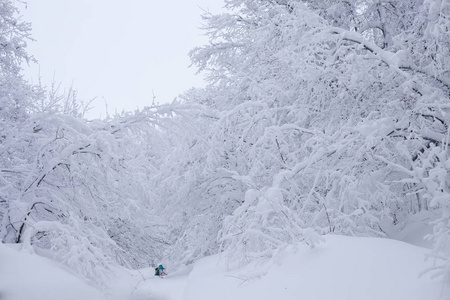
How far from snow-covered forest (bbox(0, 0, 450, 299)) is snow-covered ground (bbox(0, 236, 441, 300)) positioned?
11.0 inches

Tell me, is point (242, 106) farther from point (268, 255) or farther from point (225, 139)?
point (268, 255)

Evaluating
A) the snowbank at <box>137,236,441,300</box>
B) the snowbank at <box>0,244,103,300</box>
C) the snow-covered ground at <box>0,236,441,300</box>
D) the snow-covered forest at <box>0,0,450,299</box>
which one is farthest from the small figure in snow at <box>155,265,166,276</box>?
the snowbank at <box>137,236,441,300</box>

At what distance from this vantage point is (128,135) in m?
7.00

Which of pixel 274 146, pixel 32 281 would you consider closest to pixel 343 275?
pixel 32 281

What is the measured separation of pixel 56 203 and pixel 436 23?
20.8ft

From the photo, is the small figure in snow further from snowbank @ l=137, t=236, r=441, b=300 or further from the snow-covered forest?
snowbank @ l=137, t=236, r=441, b=300

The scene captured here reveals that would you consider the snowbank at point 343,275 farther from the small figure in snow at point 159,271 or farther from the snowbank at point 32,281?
the small figure in snow at point 159,271

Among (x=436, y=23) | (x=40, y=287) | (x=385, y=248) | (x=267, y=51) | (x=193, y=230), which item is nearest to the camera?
(x=385, y=248)

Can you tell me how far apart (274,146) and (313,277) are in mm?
3978

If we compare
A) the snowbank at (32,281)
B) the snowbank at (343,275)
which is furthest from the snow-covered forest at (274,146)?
the snowbank at (32,281)

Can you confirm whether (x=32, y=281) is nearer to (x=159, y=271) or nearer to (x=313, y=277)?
(x=313, y=277)

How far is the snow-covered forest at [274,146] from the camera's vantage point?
530 cm

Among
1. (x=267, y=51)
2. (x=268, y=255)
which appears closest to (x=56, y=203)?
(x=268, y=255)

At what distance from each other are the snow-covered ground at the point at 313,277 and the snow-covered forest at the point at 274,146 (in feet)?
0.92
